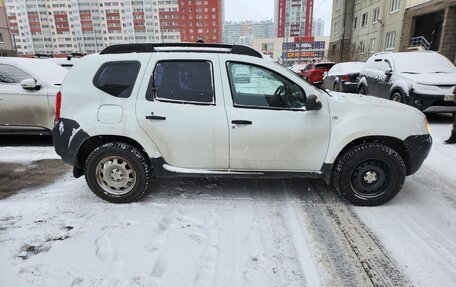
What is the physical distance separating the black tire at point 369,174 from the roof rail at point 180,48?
5.30ft

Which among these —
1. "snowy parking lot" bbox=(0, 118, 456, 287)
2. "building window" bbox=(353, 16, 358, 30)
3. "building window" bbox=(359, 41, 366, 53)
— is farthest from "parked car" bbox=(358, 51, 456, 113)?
"building window" bbox=(353, 16, 358, 30)

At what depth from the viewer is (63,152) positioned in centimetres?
396

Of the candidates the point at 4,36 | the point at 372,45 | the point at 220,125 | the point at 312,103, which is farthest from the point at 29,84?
the point at 4,36

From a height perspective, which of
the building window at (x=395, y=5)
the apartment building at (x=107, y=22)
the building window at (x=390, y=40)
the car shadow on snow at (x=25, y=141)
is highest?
the apartment building at (x=107, y=22)

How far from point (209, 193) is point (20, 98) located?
14.7 feet

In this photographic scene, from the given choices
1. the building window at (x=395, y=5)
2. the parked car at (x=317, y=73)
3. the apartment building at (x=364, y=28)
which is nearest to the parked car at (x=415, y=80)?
the parked car at (x=317, y=73)

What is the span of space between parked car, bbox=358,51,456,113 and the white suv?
4.44 meters

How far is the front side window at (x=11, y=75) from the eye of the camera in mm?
6465

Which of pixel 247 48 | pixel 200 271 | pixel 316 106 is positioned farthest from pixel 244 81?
pixel 200 271

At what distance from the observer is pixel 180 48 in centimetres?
392

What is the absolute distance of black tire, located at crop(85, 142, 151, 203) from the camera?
3846 millimetres

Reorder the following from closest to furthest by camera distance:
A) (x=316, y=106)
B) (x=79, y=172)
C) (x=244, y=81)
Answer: (x=316, y=106) < (x=244, y=81) < (x=79, y=172)

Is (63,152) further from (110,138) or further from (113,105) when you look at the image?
(113,105)

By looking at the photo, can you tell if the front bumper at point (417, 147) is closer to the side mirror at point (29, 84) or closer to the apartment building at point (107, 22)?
the side mirror at point (29, 84)
